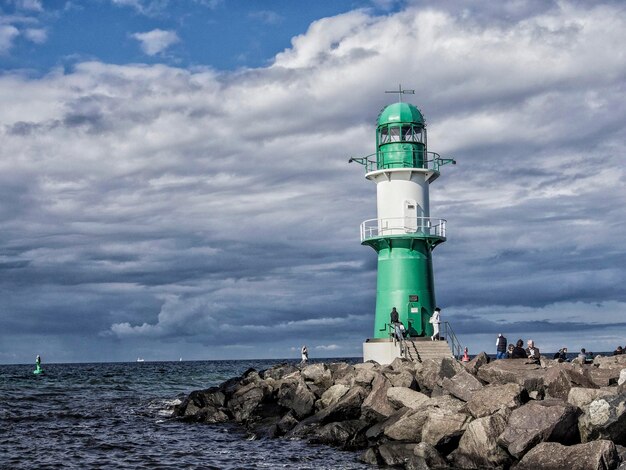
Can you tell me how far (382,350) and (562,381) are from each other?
10.6 meters

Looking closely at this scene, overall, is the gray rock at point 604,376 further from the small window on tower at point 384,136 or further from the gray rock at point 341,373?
the small window on tower at point 384,136

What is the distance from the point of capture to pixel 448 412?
17.4 meters

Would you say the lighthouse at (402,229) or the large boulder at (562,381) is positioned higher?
the lighthouse at (402,229)

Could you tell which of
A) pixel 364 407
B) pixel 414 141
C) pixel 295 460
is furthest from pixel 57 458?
pixel 414 141

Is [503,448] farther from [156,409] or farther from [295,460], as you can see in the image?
[156,409]

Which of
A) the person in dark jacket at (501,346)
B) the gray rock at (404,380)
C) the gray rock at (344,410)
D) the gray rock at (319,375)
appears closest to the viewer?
the gray rock at (344,410)

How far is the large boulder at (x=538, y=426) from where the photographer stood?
15.3 meters

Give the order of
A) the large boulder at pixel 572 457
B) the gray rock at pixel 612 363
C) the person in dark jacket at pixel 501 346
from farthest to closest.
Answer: the person in dark jacket at pixel 501 346, the gray rock at pixel 612 363, the large boulder at pixel 572 457

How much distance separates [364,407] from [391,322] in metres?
7.97

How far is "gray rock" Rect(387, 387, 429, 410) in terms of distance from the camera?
1969 cm

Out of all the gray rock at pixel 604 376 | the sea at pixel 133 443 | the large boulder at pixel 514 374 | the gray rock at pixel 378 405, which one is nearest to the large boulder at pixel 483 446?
the sea at pixel 133 443

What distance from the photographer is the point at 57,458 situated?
64.0 ft

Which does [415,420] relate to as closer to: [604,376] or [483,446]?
[483,446]

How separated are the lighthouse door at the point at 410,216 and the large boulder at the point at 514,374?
307 inches
